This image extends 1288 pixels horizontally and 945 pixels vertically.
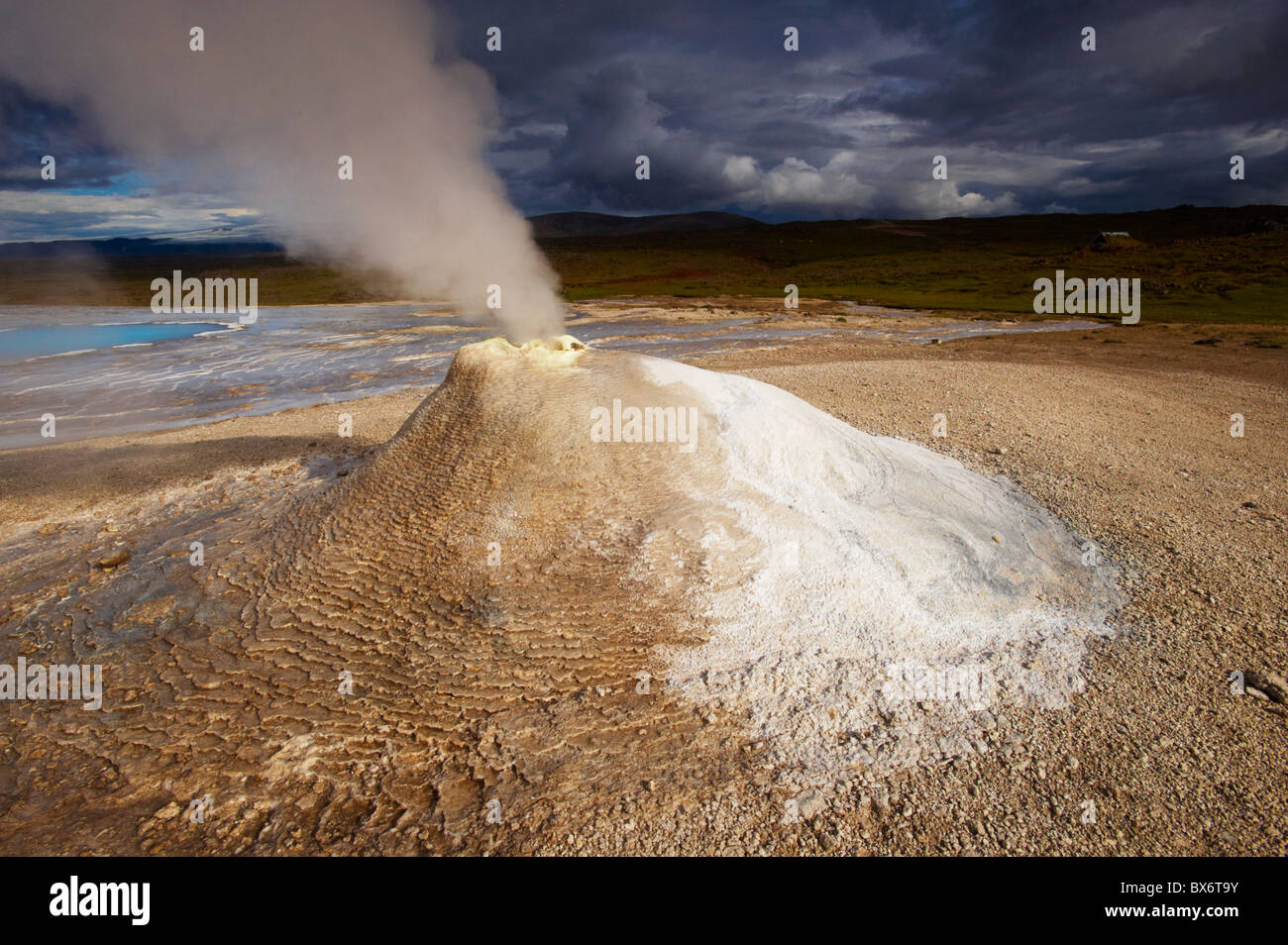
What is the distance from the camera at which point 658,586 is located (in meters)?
5.20

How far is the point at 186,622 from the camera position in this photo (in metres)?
5.44

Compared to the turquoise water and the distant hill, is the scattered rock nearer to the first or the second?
the turquoise water

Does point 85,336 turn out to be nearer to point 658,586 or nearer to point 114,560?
point 114,560

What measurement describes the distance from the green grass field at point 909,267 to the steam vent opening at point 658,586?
4.65 metres

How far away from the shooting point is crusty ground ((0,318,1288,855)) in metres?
3.47

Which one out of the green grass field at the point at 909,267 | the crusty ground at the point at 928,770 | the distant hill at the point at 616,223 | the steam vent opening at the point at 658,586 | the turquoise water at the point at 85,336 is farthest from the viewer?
the distant hill at the point at 616,223

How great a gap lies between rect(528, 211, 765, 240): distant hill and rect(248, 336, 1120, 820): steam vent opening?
164 m

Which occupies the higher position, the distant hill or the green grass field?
the distant hill

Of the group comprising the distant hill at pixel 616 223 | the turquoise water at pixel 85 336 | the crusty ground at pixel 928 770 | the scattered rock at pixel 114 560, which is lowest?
the crusty ground at pixel 928 770

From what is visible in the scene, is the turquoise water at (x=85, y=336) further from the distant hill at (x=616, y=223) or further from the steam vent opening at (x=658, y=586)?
the distant hill at (x=616, y=223)

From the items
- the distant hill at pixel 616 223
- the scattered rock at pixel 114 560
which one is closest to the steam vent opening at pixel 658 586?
the scattered rock at pixel 114 560

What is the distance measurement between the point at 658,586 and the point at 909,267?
2946 inches

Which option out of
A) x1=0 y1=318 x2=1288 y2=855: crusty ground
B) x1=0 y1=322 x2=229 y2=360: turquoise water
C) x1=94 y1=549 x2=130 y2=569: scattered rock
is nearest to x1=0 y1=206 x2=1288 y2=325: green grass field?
x1=94 y1=549 x2=130 y2=569: scattered rock

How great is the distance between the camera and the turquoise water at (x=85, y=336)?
28922mm
